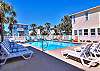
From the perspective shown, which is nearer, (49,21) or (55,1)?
(55,1)

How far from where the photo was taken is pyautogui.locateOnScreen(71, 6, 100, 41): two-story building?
2326cm

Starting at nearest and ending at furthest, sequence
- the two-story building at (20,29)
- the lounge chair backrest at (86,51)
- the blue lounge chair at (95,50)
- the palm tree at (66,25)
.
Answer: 1. the lounge chair backrest at (86,51)
2. the blue lounge chair at (95,50)
3. the palm tree at (66,25)
4. the two-story building at (20,29)

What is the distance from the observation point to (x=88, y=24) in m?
25.2

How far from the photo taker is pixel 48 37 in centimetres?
3000

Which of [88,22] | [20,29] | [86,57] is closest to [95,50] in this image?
[86,57]

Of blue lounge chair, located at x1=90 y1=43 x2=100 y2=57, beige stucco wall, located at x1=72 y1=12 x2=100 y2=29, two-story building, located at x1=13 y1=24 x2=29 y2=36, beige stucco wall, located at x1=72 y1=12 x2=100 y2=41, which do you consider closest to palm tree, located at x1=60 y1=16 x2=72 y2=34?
beige stucco wall, located at x1=72 y1=12 x2=100 y2=29

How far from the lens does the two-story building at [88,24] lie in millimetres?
23256

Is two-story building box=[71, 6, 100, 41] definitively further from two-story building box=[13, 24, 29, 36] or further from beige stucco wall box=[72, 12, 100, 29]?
two-story building box=[13, 24, 29, 36]

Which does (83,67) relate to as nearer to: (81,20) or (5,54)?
(5,54)

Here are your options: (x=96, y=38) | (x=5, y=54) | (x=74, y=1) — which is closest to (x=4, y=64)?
(x=5, y=54)

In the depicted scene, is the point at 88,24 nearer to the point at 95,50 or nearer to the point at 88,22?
the point at 88,22

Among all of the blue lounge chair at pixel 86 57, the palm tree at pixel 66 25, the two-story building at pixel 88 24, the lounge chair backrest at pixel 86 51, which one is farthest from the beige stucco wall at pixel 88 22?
the blue lounge chair at pixel 86 57

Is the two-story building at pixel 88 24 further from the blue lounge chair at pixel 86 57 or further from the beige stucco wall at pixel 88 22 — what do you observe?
the blue lounge chair at pixel 86 57

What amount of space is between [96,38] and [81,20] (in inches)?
235
